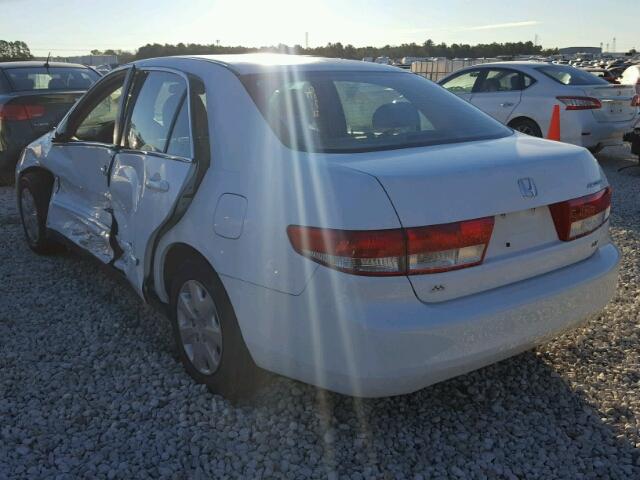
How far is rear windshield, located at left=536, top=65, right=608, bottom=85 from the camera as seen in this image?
10.1 m

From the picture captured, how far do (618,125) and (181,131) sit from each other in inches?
332

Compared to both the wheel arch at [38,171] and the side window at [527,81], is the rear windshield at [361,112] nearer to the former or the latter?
the wheel arch at [38,171]

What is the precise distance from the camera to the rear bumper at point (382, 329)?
247 cm

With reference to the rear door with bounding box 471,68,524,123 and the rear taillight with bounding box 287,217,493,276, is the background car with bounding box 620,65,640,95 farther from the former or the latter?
the rear taillight with bounding box 287,217,493,276

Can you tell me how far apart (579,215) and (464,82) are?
8.83m

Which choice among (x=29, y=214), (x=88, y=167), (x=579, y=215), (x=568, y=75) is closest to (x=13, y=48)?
(x=568, y=75)

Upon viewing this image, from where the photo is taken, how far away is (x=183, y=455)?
2840 mm

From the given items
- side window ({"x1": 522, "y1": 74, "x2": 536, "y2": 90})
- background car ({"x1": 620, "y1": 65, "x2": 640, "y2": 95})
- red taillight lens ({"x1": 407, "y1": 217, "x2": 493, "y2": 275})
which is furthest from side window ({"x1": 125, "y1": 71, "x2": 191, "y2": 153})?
background car ({"x1": 620, "y1": 65, "x2": 640, "y2": 95})

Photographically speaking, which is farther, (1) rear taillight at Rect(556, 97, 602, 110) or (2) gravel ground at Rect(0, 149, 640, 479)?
(1) rear taillight at Rect(556, 97, 602, 110)

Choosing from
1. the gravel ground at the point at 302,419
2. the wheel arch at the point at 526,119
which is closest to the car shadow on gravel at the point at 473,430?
the gravel ground at the point at 302,419

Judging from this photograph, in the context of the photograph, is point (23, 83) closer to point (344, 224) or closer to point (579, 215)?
point (344, 224)

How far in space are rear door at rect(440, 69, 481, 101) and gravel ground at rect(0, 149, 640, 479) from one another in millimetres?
7611

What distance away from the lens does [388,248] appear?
2.46m

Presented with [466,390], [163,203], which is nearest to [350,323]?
[466,390]
